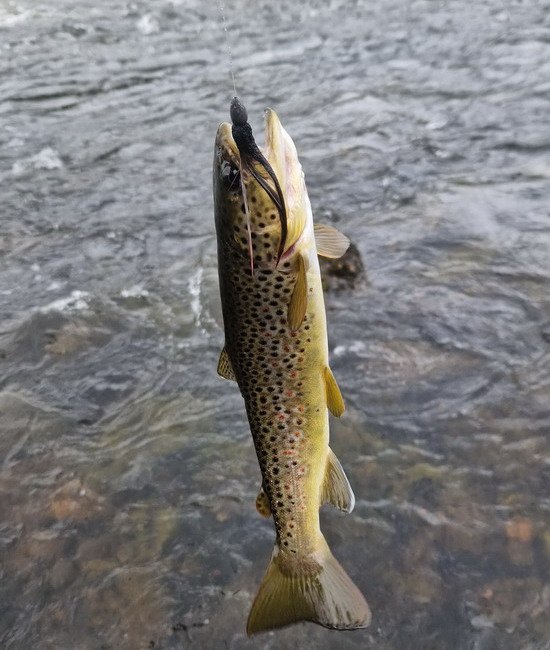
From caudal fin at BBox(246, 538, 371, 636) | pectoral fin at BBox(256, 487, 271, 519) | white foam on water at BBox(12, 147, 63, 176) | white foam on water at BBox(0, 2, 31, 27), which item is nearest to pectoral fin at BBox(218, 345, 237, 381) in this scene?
pectoral fin at BBox(256, 487, 271, 519)

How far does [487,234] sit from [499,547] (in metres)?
2.73

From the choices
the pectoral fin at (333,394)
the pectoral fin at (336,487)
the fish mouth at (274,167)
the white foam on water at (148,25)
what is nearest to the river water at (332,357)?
the pectoral fin at (336,487)

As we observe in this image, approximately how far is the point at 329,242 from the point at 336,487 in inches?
37.6

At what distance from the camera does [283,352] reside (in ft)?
8.27

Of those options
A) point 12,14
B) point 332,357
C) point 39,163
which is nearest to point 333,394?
point 332,357

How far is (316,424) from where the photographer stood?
8.79ft

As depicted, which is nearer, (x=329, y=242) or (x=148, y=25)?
(x=329, y=242)

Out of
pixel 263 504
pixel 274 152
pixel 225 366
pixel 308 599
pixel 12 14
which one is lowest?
pixel 12 14

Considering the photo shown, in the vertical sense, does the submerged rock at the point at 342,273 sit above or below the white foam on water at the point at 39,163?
above

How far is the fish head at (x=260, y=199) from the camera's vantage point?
2217mm

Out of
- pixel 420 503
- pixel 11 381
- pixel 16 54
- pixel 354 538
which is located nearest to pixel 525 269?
pixel 420 503

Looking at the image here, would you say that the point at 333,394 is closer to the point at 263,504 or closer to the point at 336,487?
the point at 336,487

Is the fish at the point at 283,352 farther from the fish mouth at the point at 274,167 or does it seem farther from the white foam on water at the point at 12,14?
the white foam on water at the point at 12,14

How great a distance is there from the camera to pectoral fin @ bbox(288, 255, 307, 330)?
2322mm
